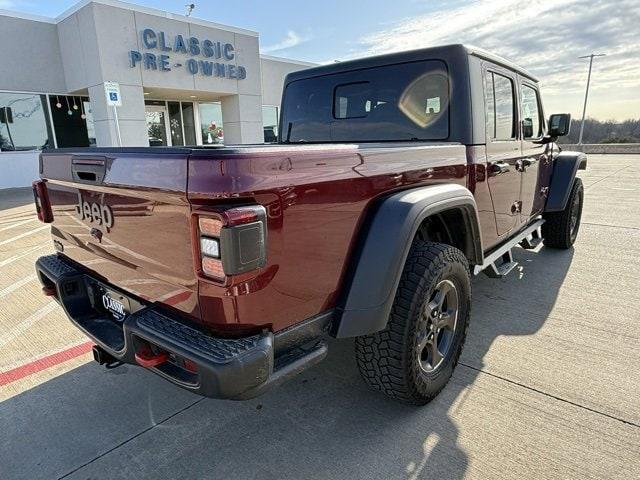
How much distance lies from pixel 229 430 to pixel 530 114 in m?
4.04

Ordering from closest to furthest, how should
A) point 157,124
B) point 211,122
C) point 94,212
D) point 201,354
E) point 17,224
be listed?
point 201,354, point 94,212, point 17,224, point 157,124, point 211,122

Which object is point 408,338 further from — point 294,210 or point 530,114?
point 530,114

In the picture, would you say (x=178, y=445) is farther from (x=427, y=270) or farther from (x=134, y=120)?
(x=134, y=120)

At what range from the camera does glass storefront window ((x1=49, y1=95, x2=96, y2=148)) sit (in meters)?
13.2

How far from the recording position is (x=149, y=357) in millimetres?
1795

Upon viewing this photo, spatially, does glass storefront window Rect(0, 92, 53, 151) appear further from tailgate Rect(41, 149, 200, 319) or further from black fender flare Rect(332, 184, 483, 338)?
black fender flare Rect(332, 184, 483, 338)

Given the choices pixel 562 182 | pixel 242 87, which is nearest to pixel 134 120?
pixel 242 87

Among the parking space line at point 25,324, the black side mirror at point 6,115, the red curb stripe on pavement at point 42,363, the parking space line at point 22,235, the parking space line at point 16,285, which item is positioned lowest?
the red curb stripe on pavement at point 42,363

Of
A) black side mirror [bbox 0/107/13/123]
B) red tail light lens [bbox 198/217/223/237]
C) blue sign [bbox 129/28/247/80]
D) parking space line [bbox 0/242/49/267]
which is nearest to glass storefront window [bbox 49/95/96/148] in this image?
black side mirror [bbox 0/107/13/123]

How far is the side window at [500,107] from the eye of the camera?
3.20 metres

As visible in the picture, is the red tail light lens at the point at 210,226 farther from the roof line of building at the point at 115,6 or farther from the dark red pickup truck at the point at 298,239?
the roof line of building at the point at 115,6

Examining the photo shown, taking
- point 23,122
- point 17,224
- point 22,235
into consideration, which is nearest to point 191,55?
point 23,122

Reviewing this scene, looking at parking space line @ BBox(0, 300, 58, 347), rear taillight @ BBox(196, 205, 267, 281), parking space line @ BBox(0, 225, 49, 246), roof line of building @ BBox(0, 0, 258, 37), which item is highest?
roof line of building @ BBox(0, 0, 258, 37)

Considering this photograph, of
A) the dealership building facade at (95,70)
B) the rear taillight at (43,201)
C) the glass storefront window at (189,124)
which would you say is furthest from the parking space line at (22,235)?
the glass storefront window at (189,124)
